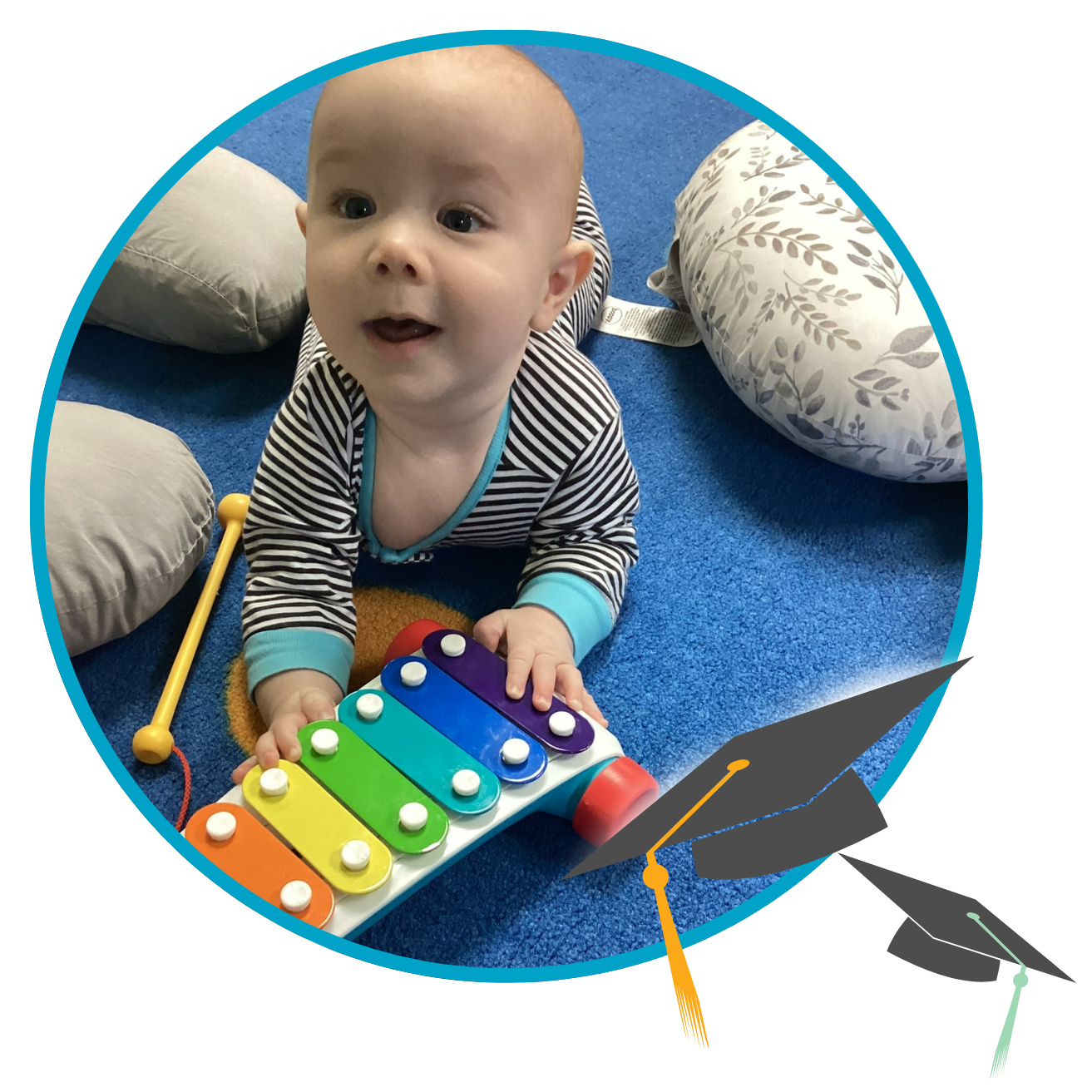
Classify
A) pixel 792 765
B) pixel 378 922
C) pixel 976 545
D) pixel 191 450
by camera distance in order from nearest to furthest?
pixel 792 765 < pixel 976 545 < pixel 378 922 < pixel 191 450

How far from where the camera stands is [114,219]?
16.5 inches

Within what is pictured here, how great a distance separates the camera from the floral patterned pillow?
2.80 feet

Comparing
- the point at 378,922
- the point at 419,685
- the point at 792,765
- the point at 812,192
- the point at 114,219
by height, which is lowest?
the point at 378,922

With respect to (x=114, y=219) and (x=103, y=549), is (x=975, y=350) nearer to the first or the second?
(x=114, y=219)

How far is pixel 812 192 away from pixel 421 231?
1.73 ft

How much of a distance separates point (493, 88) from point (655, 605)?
445mm

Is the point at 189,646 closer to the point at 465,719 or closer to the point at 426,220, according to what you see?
the point at 465,719

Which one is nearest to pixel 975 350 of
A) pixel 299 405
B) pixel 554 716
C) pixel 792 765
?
pixel 792 765

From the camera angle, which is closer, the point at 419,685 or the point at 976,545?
the point at 976,545

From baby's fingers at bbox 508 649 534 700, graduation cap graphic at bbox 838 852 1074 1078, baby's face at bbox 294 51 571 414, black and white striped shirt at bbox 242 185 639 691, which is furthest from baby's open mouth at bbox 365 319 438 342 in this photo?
graduation cap graphic at bbox 838 852 1074 1078

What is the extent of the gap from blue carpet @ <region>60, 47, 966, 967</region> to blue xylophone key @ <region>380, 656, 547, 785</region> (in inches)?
2.8

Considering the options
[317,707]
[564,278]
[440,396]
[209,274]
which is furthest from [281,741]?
[209,274]

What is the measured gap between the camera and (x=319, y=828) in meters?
0.60

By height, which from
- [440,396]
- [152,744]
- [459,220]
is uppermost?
[459,220]
